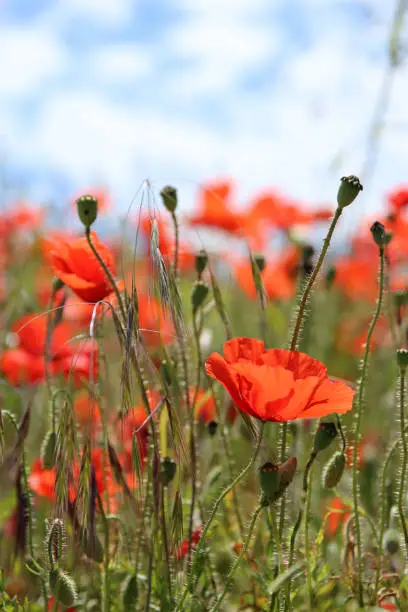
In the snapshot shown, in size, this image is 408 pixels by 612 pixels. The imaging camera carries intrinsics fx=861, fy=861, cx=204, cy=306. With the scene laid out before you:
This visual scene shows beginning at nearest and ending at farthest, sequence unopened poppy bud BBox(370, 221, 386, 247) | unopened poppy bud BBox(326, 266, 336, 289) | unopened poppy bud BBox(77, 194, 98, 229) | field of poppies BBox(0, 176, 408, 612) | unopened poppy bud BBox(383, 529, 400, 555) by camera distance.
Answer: field of poppies BBox(0, 176, 408, 612)
unopened poppy bud BBox(77, 194, 98, 229)
unopened poppy bud BBox(370, 221, 386, 247)
unopened poppy bud BBox(383, 529, 400, 555)
unopened poppy bud BBox(326, 266, 336, 289)

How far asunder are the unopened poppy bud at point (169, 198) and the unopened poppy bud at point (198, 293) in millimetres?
121

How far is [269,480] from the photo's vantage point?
3.15 ft

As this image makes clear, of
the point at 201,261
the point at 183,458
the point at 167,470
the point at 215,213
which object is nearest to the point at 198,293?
the point at 201,261

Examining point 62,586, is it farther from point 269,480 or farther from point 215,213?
point 215,213

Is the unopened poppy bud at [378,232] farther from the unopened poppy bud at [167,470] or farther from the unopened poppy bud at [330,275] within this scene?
the unopened poppy bud at [330,275]

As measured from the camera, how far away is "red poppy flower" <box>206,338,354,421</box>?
3.07 feet

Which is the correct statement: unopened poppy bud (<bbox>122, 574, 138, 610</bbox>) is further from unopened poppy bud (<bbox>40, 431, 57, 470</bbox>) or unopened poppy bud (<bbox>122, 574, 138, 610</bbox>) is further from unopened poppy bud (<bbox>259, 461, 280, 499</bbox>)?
unopened poppy bud (<bbox>259, 461, 280, 499</bbox>)

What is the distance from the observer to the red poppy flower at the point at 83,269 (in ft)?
4.11

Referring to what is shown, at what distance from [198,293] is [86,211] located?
1.04 ft

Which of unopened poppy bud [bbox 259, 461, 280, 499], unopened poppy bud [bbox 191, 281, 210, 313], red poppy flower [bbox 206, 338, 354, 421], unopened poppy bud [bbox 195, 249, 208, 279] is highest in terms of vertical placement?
unopened poppy bud [bbox 195, 249, 208, 279]

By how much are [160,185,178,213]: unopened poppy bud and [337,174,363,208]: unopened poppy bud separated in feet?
1.14

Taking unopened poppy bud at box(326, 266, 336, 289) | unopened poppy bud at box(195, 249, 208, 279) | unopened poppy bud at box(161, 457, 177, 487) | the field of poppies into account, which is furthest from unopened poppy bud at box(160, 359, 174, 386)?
unopened poppy bud at box(326, 266, 336, 289)

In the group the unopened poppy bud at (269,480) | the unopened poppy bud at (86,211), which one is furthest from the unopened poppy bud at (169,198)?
the unopened poppy bud at (269,480)

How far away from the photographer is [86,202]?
1.06 meters
